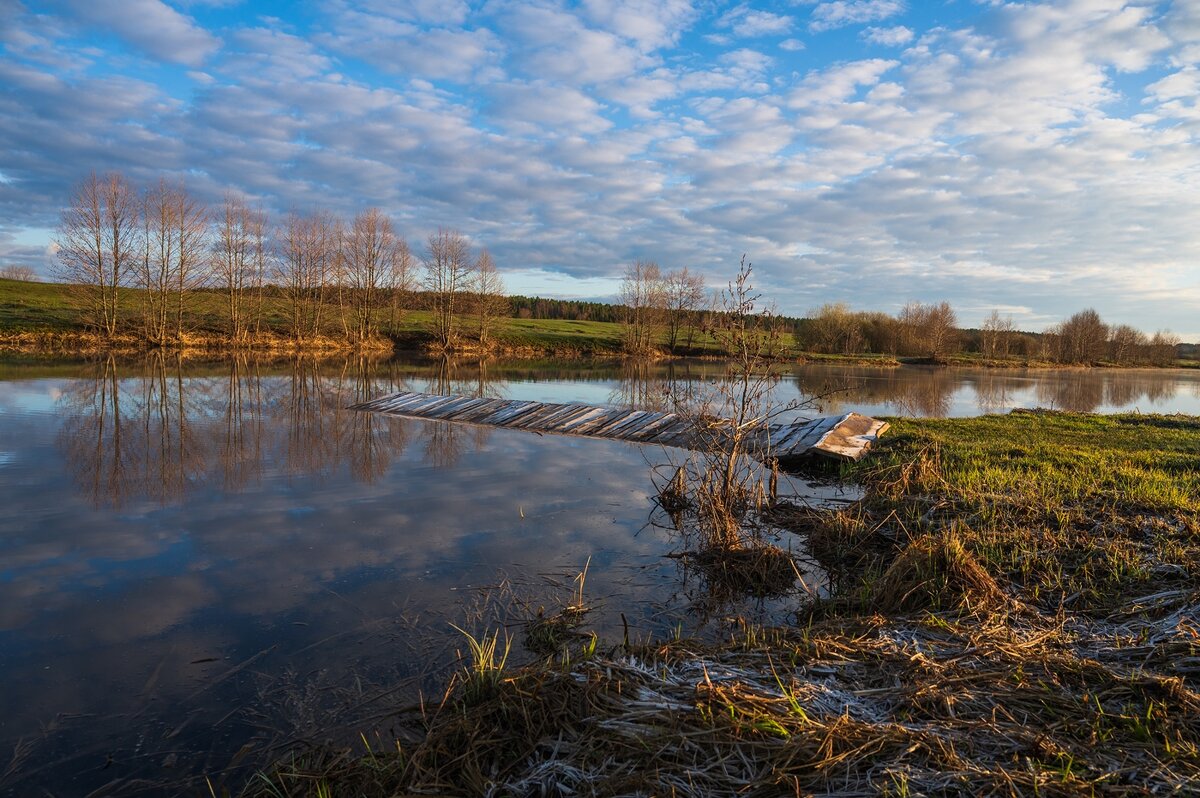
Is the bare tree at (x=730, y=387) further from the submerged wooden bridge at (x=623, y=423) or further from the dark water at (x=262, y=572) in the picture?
the submerged wooden bridge at (x=623, y=423)

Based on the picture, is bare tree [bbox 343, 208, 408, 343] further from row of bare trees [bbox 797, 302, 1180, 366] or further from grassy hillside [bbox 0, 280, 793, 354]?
row of bare trees [bbox 797, 302, 1180, 366]

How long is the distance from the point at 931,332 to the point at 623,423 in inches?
2710

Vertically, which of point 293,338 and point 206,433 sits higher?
point 293,338

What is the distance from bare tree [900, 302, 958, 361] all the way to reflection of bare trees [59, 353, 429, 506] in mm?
64629

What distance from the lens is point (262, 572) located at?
707 centimetres

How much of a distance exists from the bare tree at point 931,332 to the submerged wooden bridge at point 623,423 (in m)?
63.6

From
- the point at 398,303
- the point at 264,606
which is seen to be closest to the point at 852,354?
the point at 398,303

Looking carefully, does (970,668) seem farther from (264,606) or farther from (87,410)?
(87,410)

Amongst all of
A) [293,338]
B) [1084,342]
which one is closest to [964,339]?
[1084,342]

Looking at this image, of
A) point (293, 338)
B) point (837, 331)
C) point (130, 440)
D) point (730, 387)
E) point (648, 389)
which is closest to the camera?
point (730, 387)

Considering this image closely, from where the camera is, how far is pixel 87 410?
17719 millimetres

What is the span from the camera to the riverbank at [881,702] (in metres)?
3.11

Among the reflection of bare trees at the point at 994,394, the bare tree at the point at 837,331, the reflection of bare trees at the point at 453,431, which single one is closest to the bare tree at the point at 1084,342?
the bare tree at the point at 837,331

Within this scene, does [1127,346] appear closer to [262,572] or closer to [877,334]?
[877,334]
